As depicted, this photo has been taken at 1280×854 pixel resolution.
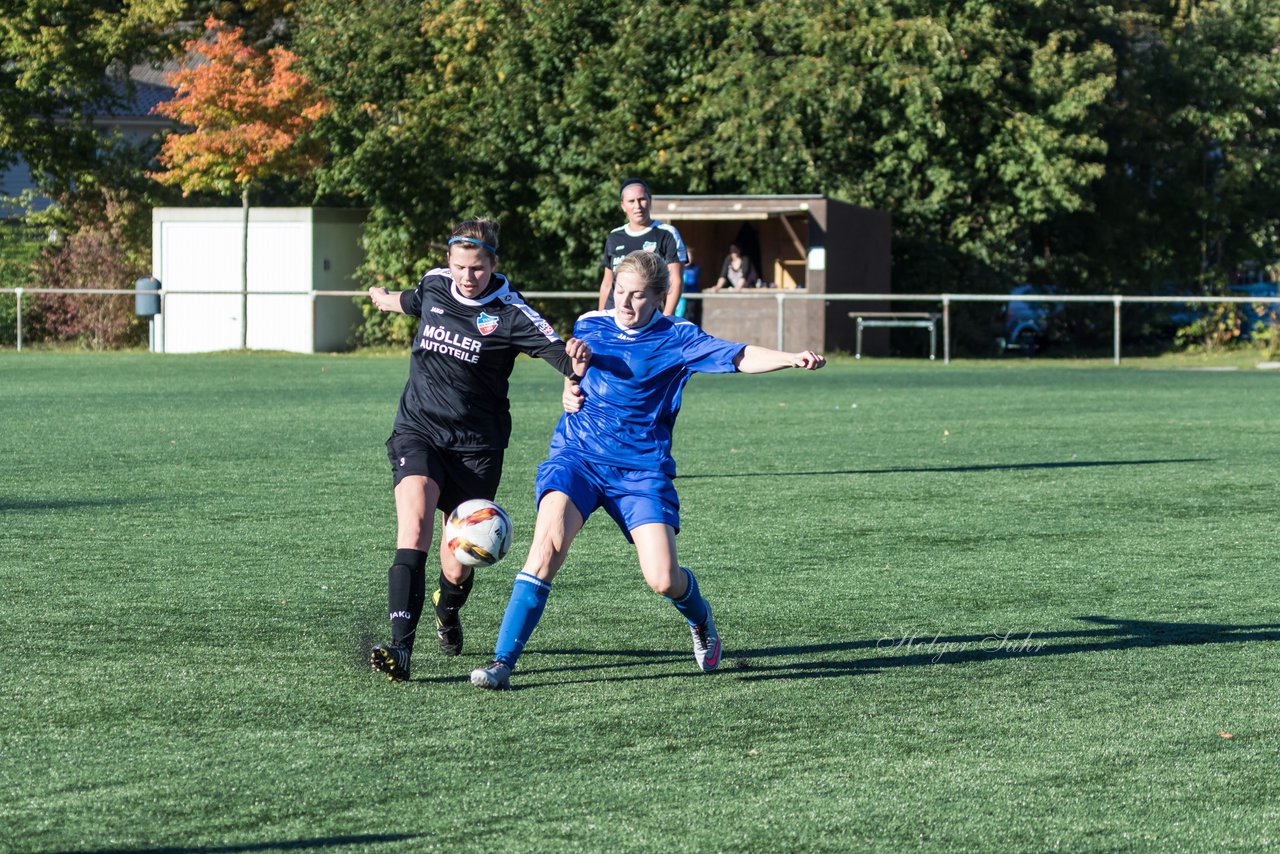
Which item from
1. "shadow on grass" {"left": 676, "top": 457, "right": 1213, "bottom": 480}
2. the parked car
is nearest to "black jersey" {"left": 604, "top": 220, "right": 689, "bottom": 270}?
"shadow on grass" {"left": 676, "top": 457, "right": 1213, "bottom": 480}

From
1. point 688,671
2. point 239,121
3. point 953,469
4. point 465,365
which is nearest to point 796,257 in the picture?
point 239,121

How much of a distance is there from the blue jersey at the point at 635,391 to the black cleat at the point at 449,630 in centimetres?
70

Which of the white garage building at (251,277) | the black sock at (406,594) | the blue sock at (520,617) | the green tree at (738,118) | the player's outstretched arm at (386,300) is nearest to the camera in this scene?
the blue sock at (520,617)

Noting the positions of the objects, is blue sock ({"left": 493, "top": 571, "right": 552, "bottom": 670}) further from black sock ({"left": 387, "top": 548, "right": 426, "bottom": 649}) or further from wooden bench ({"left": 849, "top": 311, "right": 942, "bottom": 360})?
wooden bench ({"left": 849, "top": 311, "right": 942, "bottom": 360})

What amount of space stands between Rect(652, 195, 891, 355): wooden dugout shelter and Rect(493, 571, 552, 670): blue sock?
22602 mm

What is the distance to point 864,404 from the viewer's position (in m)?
18.6

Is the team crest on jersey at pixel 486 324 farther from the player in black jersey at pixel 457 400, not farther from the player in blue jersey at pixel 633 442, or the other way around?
the player in blue jersey at pixel 633 442

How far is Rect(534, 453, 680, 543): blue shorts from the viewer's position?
18.5 ft

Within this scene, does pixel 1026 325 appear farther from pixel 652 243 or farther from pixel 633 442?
pixel 633 442

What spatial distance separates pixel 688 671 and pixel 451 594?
0.85 m

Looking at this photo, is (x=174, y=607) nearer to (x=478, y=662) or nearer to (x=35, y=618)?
(x=35, y=618)

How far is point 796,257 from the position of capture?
31016 mm

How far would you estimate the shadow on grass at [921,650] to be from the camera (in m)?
5.82

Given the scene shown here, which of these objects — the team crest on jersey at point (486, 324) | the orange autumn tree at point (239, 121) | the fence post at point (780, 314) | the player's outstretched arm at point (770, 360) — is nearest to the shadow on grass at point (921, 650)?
the player's outstretched arm at point (770, 360)
